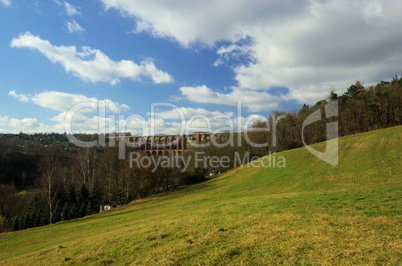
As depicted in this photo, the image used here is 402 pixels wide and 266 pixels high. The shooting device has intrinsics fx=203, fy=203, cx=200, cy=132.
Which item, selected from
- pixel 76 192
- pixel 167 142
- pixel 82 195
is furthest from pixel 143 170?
pixel 167 142

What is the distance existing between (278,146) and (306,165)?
29.7m

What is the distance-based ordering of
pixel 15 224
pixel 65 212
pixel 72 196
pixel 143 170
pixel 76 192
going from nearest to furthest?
pixel 15 224 < pixel 65 212 < pixel 76 192 < pixel 72 196 < pixel 143 170

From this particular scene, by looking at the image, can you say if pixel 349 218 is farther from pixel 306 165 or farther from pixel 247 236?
pixel 306 165

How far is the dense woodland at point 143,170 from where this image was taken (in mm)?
37250

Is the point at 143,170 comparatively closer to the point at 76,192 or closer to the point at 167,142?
the point at 76,192

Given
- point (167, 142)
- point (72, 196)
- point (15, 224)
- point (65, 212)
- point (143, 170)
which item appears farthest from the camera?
point (167, 142)

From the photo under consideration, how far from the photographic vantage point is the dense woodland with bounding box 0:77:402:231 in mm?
37250

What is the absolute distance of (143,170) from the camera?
4316 centimetres

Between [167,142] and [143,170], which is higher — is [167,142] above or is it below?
above

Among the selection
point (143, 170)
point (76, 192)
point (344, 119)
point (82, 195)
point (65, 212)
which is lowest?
point (65, 212)

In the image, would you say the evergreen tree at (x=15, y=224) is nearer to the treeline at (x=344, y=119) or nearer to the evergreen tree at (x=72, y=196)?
the evergreen tree at (x=72, y=196)

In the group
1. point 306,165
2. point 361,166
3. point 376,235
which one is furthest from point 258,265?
point 306,165

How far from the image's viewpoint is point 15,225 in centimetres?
3419

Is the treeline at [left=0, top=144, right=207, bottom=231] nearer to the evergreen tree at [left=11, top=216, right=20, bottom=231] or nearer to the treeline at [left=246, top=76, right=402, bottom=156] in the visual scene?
the evergreen tree at [left=11, top=216, right=20, bottom=231]
